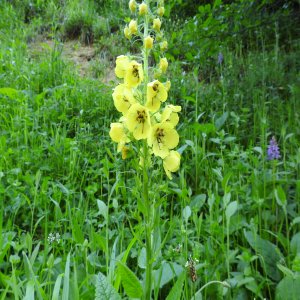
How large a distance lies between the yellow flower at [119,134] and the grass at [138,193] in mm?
106

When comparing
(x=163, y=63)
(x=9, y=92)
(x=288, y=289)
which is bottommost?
(x=288, y=289)

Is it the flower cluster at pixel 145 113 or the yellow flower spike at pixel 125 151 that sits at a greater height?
the flower cluster at pixel 145 113

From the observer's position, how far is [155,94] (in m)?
1.50

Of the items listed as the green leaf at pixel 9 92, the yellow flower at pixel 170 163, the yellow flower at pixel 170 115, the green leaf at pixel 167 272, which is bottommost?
the green leaf at pixel 167 272

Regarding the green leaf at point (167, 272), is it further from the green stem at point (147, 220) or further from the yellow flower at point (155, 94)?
the yellow flower at point (155, 94)

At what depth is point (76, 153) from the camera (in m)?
2.82

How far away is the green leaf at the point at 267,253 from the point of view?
5.91 ft

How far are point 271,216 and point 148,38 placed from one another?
119 cm

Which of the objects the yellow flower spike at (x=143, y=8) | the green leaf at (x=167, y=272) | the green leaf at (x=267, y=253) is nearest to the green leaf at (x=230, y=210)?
the green leaf at (x=267, y=253)

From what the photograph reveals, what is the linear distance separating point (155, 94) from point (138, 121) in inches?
4.9

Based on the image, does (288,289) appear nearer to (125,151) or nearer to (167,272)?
(167,272)

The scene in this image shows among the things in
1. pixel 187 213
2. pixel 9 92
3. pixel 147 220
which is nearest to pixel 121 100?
pixel 147 220

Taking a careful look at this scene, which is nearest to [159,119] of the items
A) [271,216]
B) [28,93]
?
[271,216]

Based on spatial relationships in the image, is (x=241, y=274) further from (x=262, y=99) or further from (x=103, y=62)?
(x=103, y=62)
